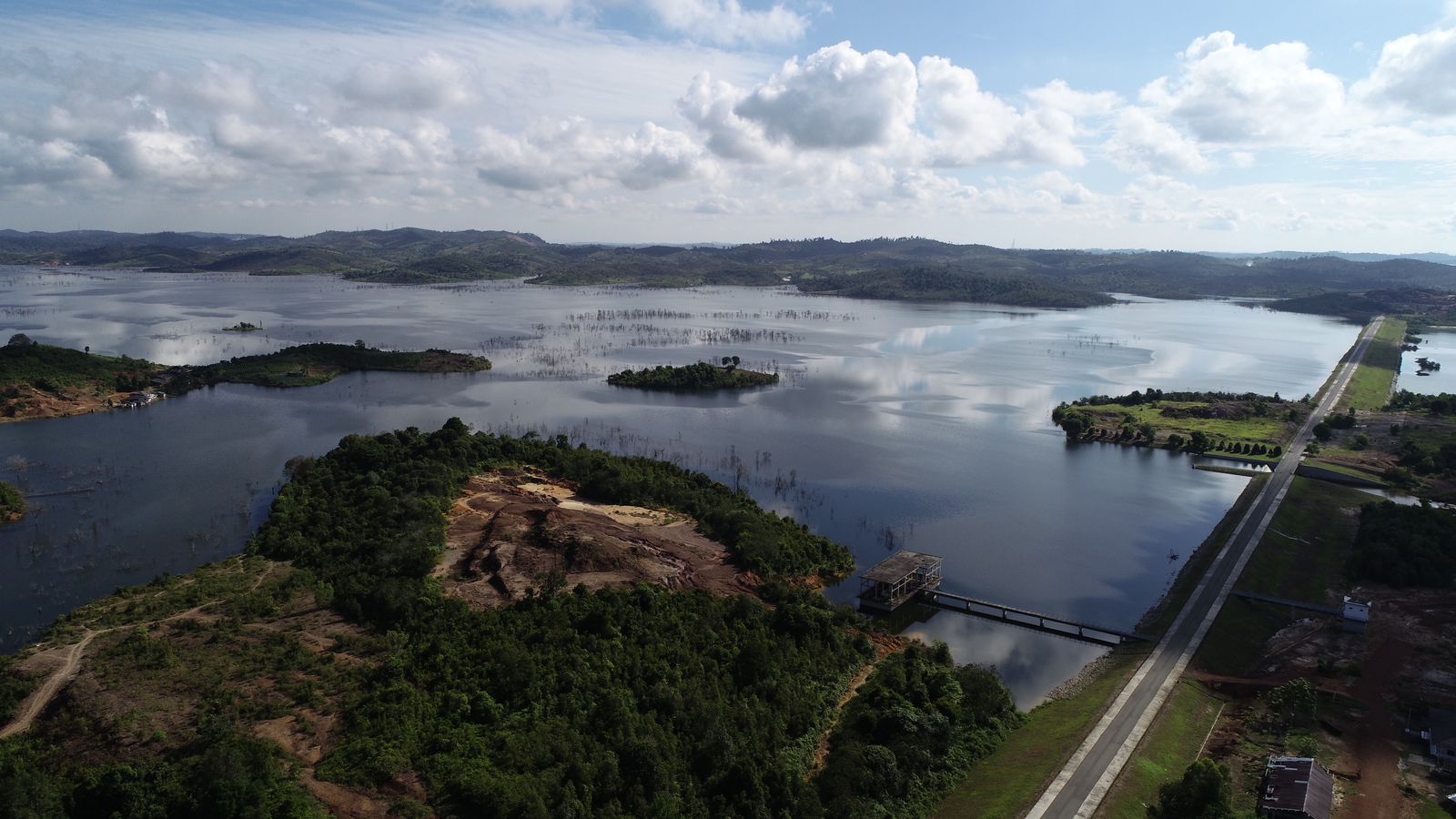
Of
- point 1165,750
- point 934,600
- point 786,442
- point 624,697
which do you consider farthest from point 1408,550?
point 624,697

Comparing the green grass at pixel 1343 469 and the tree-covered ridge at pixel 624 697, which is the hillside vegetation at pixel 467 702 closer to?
the tree-covered ridge at pixel 624 697

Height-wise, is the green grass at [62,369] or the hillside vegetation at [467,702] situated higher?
the green grass at [62,369]

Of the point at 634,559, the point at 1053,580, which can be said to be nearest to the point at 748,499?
the point at 634,559

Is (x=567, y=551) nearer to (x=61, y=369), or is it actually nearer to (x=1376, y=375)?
(x=61, y=369)

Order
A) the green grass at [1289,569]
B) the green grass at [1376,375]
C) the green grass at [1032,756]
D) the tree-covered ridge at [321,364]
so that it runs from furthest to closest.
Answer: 1. the green grass at [1376,375]
2. the tree-covered ridge at [321,364]
3. the green grass at [1289,569]
4. the green grass at [1032,756]

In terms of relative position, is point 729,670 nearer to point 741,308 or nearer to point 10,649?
point 10,649

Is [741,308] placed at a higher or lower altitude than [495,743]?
higher

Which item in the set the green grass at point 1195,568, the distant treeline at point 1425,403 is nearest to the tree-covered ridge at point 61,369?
the green grass at point 1195,568

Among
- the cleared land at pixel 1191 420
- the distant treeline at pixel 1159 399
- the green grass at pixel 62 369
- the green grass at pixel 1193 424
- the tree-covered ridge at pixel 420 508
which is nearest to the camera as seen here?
the tree-covered ridge at pixel 420 508
